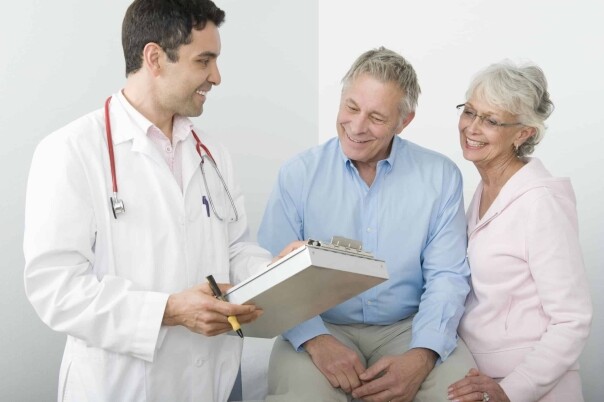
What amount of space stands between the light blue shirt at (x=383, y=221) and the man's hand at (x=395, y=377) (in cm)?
21

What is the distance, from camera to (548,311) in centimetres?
211

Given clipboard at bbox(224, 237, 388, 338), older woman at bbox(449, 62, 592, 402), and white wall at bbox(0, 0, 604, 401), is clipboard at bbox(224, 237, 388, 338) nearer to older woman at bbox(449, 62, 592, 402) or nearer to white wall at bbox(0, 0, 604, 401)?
older woman at bbox(449, 62, 592, 402)

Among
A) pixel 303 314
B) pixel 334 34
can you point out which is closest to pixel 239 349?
pixel 303 314

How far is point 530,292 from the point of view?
7.08ft

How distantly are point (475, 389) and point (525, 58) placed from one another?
1552mm

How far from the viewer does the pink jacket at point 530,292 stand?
2086 millimetres

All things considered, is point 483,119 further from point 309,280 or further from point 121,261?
point 121,261

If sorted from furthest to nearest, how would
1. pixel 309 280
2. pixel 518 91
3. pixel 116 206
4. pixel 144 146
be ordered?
pixel 518 91, pixel 144 146, pixel 116 206, pixel 309 280

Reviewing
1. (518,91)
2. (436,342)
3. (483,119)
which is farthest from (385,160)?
(436,342)

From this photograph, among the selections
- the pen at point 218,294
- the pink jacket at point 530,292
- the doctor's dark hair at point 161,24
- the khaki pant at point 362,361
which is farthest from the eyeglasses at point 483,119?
the pen at point 218,294

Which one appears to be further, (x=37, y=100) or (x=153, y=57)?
(x=37, y=100)

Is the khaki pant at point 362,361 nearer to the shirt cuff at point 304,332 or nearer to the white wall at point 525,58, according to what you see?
the shirt cuff at point 304,332

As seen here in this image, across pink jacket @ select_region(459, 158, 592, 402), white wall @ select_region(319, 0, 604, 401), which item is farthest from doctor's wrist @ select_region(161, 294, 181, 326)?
white wall @ select_region(319, 0, 604, 401)

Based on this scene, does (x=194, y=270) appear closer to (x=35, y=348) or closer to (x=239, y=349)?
(x=239, y=349)
